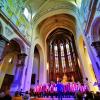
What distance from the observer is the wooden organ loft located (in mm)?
17469

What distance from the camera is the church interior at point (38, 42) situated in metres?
7.41

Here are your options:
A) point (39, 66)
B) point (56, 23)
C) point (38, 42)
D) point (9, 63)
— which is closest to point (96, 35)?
point (38, 42)

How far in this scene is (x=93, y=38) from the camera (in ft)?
24.5

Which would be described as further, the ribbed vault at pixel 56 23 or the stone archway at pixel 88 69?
the ribbed vault at pixel 56 23

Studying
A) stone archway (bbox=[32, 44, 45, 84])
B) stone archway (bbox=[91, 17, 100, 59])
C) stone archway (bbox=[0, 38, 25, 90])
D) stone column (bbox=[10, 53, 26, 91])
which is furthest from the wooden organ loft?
stone archway (bbox=[91, 17, 100, 59])

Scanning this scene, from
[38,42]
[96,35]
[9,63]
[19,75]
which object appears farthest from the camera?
[38,42]

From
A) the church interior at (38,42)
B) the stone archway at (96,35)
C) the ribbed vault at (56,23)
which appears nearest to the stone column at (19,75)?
the church interior at (38,42)

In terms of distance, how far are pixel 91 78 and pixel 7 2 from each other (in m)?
11.1

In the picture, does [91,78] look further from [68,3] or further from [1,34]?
[1,34]

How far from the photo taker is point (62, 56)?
20.4m

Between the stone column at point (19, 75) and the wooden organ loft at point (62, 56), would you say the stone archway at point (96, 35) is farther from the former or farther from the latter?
the wooden organ loft at point (62, 56)

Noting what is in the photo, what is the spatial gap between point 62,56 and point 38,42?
27.3 ft

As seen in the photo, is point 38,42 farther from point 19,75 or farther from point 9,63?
point 19,75

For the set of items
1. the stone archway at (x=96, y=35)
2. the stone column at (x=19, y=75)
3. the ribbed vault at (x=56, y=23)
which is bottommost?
the stone column at (x=19, y=75)
